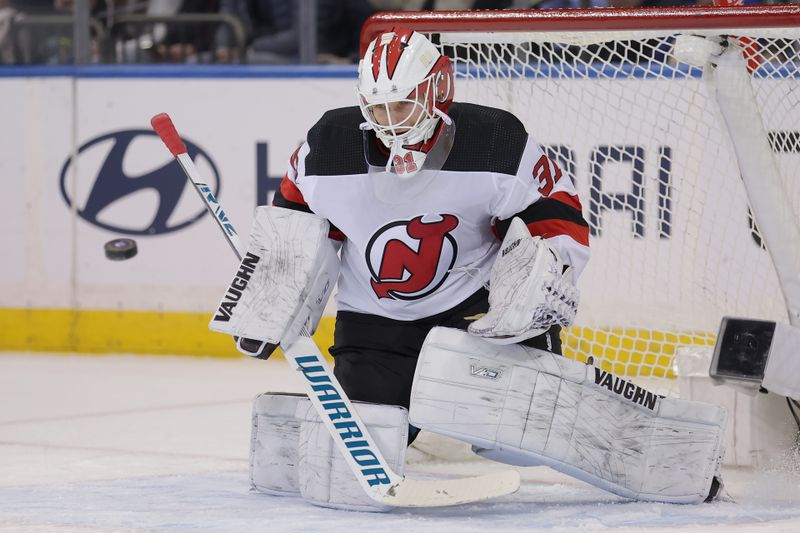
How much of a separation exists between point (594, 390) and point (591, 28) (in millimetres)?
865

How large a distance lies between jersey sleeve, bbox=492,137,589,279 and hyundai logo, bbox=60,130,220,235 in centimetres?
211

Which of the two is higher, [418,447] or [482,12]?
[482,12]

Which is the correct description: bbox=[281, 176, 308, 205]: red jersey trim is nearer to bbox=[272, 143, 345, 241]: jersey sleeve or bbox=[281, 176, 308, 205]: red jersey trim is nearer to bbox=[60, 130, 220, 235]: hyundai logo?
bbox=[272, 143, 345, 241]: jersey sleeve

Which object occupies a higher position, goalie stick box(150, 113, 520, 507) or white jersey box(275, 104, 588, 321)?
white jersey box(275, 104, 588, 321)

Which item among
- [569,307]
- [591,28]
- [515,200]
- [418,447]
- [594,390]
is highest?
[591,28]

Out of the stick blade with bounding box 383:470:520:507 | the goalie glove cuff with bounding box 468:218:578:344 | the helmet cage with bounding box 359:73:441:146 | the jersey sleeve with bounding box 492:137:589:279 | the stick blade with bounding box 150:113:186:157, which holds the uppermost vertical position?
the helmet cage with bounding box 359:73:441:146

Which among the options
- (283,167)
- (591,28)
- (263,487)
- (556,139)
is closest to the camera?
(263,487)

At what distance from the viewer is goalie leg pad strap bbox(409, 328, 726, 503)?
2451 millimetres

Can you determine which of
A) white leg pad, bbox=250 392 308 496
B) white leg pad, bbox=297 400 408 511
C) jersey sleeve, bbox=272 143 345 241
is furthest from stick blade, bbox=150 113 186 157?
white leg pad, bbox=297 400 408 511

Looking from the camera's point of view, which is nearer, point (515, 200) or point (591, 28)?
point (515, 200)

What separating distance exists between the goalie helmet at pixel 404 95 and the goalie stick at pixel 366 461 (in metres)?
0.41

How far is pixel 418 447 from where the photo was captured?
3.06 meters

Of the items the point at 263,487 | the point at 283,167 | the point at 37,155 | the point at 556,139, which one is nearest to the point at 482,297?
the point at 263,487

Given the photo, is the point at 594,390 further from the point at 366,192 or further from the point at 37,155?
the point at 37,155
